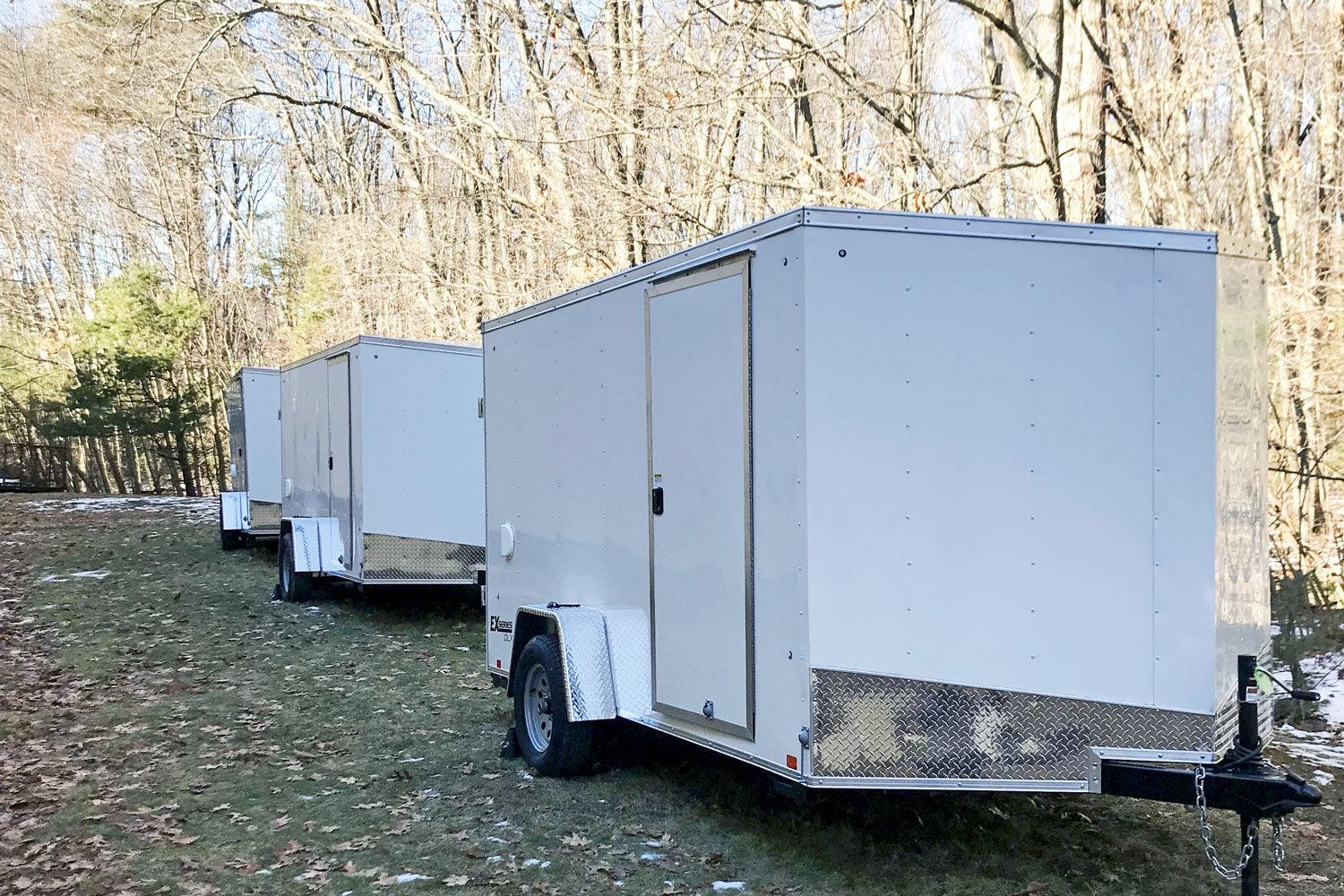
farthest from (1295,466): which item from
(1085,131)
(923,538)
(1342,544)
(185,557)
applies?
(185,557)

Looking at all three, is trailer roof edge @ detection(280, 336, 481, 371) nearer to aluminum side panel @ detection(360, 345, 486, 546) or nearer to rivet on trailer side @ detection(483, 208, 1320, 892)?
aluminum side panel @ detection(360, 345, 486, 546)

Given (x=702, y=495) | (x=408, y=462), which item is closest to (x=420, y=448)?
(x=408, y=462)

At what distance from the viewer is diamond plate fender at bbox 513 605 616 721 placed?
5797mm

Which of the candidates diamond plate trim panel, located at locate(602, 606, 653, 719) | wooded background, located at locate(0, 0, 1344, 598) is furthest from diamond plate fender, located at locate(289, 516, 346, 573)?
diamond plate trim panel, located at locate(602, 606, 653, 719)

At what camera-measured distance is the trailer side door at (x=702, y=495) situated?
4.79 metres

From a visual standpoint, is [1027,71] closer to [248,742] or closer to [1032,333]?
[1032,333]

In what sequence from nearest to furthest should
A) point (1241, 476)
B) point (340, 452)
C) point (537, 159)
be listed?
point (1241, 476) → point (340, 452) → point (537, 159)

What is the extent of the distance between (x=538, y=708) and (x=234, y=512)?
13508mm

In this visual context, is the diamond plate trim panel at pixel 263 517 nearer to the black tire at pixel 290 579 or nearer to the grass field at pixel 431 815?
the black tire at pixel 290 579

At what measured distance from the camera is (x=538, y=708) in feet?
21.3

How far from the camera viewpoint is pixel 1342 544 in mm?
8281

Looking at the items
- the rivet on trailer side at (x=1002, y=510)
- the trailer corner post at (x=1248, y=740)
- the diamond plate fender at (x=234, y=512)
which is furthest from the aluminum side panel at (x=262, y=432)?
the trailer corner post at (x=1248, y=740)

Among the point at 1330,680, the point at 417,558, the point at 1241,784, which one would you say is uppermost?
the point at 417,558

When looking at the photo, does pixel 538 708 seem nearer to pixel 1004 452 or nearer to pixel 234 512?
pixel 1004 452
